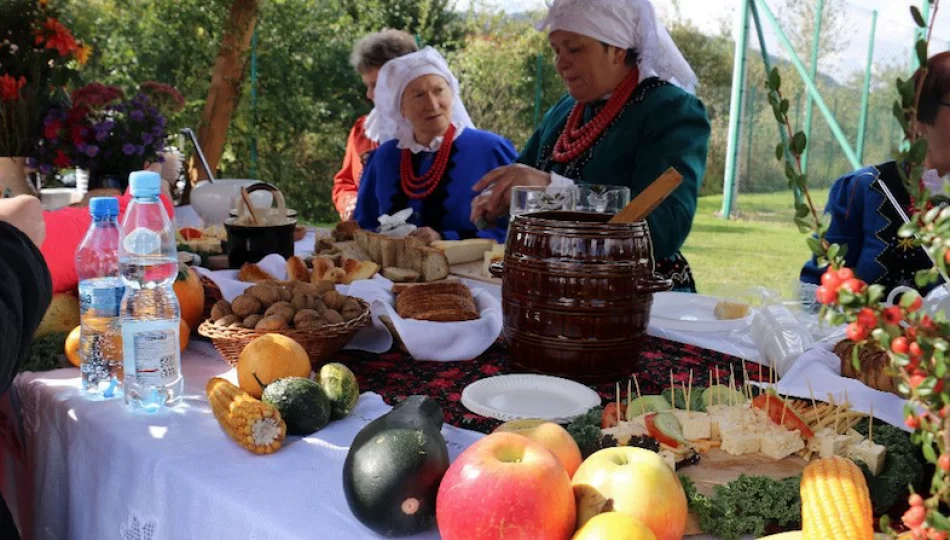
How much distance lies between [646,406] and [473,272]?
4.47 feet

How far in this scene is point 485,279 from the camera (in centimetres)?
252

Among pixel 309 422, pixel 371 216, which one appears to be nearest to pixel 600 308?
pixel 309 422

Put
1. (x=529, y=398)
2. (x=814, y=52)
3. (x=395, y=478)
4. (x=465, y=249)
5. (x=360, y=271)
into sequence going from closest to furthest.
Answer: (x=395, y=478) → (x=529, y=398) → (x=360, y=271) → (x=465, y=249) → (x=814, y=52)

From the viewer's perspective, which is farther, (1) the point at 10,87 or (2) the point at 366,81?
(2) the point at 366,81

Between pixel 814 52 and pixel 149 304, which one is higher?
Answer: pixel 814 52

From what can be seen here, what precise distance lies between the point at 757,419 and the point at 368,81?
478 cm

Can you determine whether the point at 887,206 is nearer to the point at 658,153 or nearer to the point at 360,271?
the point at 658,153

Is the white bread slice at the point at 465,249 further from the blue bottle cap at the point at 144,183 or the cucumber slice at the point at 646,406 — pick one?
the cucumber slice at the point at 646,406

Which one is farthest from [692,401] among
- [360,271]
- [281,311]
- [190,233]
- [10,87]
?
[10,87]

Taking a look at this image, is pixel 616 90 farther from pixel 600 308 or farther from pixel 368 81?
pixel 368 81

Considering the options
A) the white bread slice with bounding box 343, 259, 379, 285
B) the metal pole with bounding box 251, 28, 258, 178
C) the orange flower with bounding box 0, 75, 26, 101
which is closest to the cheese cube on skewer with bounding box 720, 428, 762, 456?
the white bread slice with bounding box 343, 259, 379, 285

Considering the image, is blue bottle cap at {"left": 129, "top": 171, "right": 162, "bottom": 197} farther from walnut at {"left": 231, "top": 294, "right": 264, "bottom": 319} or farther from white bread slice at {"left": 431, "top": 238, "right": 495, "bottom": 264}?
white bread slice at {"left": 431, "top": 238, "right": 495, "bottom": 264}

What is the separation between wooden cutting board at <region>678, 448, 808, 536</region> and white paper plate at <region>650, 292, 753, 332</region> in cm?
90

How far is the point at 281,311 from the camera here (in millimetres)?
1646
